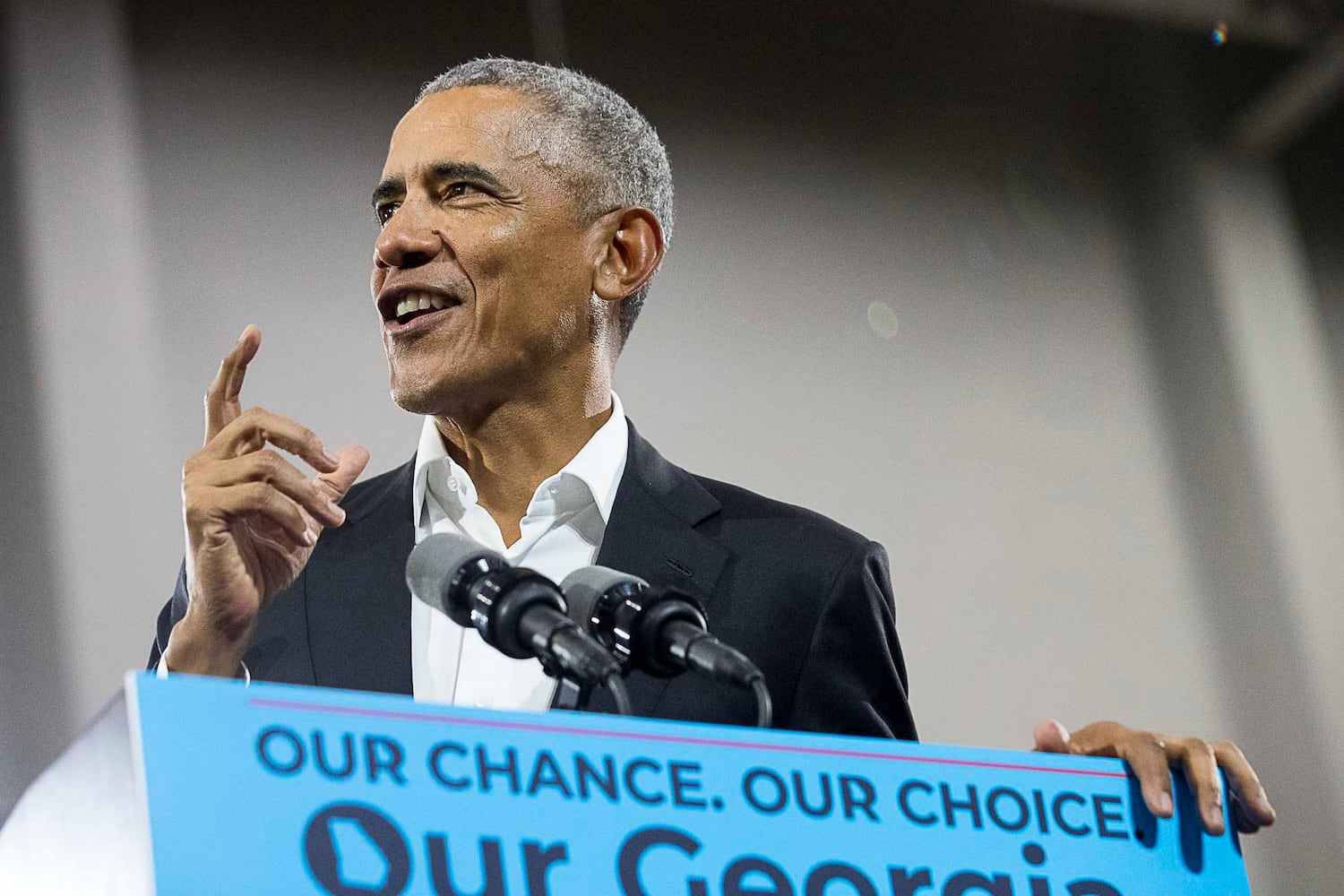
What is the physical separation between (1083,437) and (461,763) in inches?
120

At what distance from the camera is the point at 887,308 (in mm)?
3643

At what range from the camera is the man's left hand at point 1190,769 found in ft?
4.17

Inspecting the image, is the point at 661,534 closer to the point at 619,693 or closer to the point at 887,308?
the point at 619,693

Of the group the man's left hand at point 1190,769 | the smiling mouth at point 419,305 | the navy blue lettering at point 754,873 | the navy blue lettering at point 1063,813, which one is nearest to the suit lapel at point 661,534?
the smiling mouth at point 419,305

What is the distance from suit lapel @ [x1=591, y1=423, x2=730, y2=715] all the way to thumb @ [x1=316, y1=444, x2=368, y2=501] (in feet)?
1.10

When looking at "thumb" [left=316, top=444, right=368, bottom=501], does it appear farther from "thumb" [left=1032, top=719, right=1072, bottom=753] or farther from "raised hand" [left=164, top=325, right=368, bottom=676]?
"thumb" [left=1032, top=719, right=1072, bottom=753]

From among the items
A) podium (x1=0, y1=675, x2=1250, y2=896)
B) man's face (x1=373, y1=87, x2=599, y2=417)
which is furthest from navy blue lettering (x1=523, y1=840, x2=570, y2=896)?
man's face (x1=373, y1=87, x2=599, y2=417)

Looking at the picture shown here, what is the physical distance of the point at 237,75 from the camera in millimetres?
3088

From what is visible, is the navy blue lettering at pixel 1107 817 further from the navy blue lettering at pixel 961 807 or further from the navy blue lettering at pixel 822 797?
the navy blue lettering at pixel 822 797

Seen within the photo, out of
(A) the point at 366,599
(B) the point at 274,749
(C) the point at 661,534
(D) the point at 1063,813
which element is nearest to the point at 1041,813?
(D) the point at 1063,813

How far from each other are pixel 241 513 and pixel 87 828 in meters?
0.58

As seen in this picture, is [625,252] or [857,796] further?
[625,252]

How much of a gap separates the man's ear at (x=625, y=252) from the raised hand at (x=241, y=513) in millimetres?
570

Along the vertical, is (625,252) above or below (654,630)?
above
